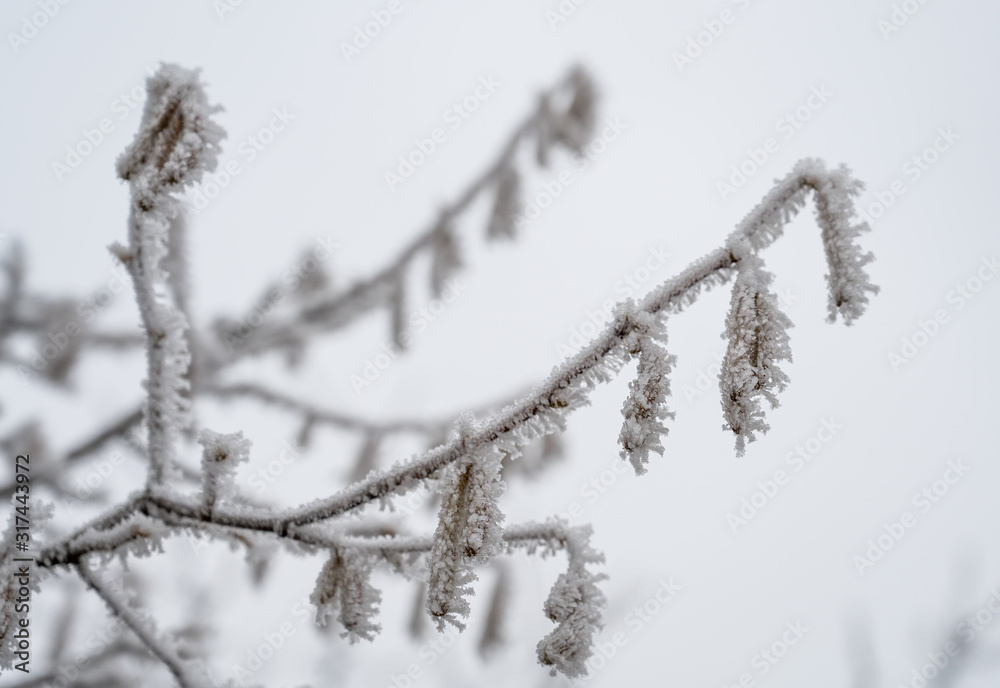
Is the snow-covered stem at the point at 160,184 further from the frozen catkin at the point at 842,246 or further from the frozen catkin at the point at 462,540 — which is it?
the frozen catkin at the point at 842,246

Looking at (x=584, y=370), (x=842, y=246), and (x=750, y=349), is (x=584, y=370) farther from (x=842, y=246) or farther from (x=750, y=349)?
(x=842, y=246)

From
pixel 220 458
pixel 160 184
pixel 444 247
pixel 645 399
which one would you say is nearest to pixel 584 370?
pixel 645 399

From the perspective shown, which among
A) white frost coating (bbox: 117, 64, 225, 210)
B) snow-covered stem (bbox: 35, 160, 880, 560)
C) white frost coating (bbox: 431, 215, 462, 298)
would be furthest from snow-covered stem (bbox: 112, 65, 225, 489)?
white frost coating (bbox: 431, 215, 462, 298)

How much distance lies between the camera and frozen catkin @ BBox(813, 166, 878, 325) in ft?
3.20

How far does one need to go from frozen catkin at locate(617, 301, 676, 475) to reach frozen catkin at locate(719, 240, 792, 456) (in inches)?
3.6

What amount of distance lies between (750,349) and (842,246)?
9.1 inches

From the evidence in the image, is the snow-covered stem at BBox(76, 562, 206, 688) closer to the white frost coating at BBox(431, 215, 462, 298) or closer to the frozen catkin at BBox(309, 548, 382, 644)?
the frozen catkin at BBox(309, 548, 382, 644)

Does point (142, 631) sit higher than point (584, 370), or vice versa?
point (142, 631)

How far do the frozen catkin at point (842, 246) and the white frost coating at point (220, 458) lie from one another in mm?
1048

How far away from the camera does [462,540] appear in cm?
100

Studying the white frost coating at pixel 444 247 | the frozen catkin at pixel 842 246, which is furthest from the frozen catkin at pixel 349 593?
the white frost coating at pixel 444 247

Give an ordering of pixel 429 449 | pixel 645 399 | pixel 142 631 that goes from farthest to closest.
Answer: pixel 142 631 < pixel 429 449 < pixel 645 399

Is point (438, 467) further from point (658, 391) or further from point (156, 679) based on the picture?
point (156, 679)

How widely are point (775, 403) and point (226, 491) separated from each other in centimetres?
97
